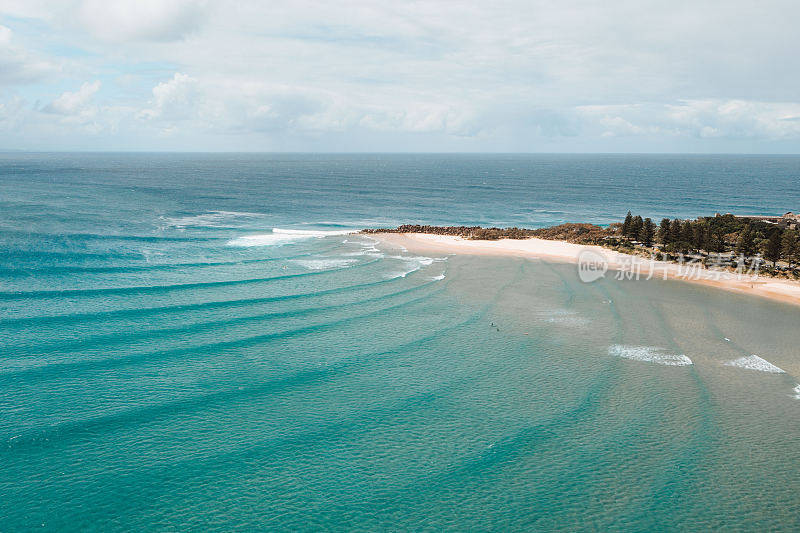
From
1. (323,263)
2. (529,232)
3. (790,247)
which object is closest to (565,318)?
(323,263)

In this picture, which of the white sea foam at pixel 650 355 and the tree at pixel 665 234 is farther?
the tree at pixel 665 234

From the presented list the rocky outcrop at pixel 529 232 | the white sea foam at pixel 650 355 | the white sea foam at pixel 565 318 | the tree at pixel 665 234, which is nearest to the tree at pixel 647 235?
the tree at pixel 665 234

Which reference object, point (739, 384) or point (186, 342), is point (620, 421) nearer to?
point (739, 384)

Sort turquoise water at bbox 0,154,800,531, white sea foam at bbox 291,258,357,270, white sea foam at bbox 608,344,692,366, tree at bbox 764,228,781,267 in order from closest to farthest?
turquoise water at bbox 0,154,800,531 → white sea foam at bbox 608,344,692,366 → tree at bbox 764,228,781,267 → white sea foam at bbox 291,258,357,270

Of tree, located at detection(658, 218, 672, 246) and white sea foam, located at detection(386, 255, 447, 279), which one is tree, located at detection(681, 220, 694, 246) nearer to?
tree, located at detection(658, 218, 672, 246)

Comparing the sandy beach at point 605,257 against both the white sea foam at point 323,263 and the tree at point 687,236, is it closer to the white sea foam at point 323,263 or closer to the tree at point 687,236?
the tree at point 687,236

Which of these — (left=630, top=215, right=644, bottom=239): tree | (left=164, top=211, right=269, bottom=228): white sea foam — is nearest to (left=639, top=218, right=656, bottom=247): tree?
(left=630, top=215, right=644, bottom=239): tree
